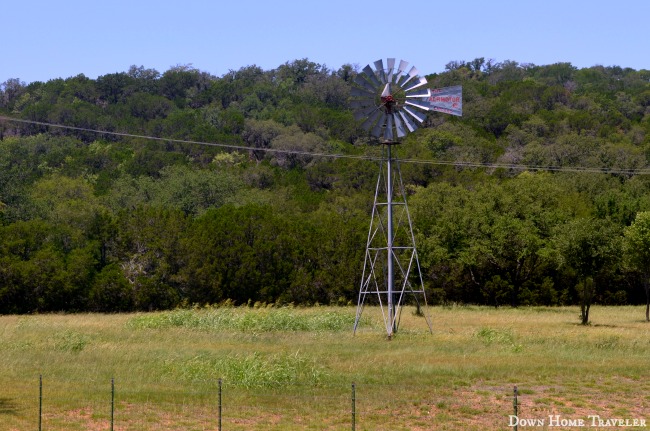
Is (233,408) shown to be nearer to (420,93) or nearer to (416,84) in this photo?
(420,93)

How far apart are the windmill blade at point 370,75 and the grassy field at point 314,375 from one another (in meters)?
10.3

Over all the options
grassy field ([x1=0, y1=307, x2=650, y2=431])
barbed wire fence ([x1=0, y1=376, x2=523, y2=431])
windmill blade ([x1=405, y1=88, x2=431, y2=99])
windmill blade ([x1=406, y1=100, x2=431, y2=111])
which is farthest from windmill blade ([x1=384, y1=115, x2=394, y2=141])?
barbed wire fence ([x1=0, y1=376, x2=523, y2=431])

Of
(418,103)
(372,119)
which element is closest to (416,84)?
(418,103)

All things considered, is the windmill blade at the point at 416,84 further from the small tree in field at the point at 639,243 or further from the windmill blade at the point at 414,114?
the small tree in field at the point at 639,243

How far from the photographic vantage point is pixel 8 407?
23.1m

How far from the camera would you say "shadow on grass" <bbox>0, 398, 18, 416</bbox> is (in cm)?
2259

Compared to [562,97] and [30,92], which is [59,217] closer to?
[562,97]

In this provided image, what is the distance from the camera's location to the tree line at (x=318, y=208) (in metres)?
59.3

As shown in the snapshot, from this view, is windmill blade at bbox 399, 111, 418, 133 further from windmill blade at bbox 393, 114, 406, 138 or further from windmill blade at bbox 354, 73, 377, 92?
windmill blade at bbox 354, 73, 377, 92

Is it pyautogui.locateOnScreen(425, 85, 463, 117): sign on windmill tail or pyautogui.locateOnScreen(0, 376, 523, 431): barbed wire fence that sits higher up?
Answer: pyautogui.locateOnScreen(425, 85, 463, 117): sign on windmill tail

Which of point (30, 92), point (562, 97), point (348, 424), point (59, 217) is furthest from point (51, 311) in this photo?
point (30, 92)

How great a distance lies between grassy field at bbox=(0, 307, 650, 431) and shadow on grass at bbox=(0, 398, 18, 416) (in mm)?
49

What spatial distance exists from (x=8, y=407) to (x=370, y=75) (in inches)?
866

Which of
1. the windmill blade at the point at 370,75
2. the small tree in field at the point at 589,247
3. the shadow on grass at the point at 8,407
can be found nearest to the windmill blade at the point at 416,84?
the windmill blade at the point at 370,75
